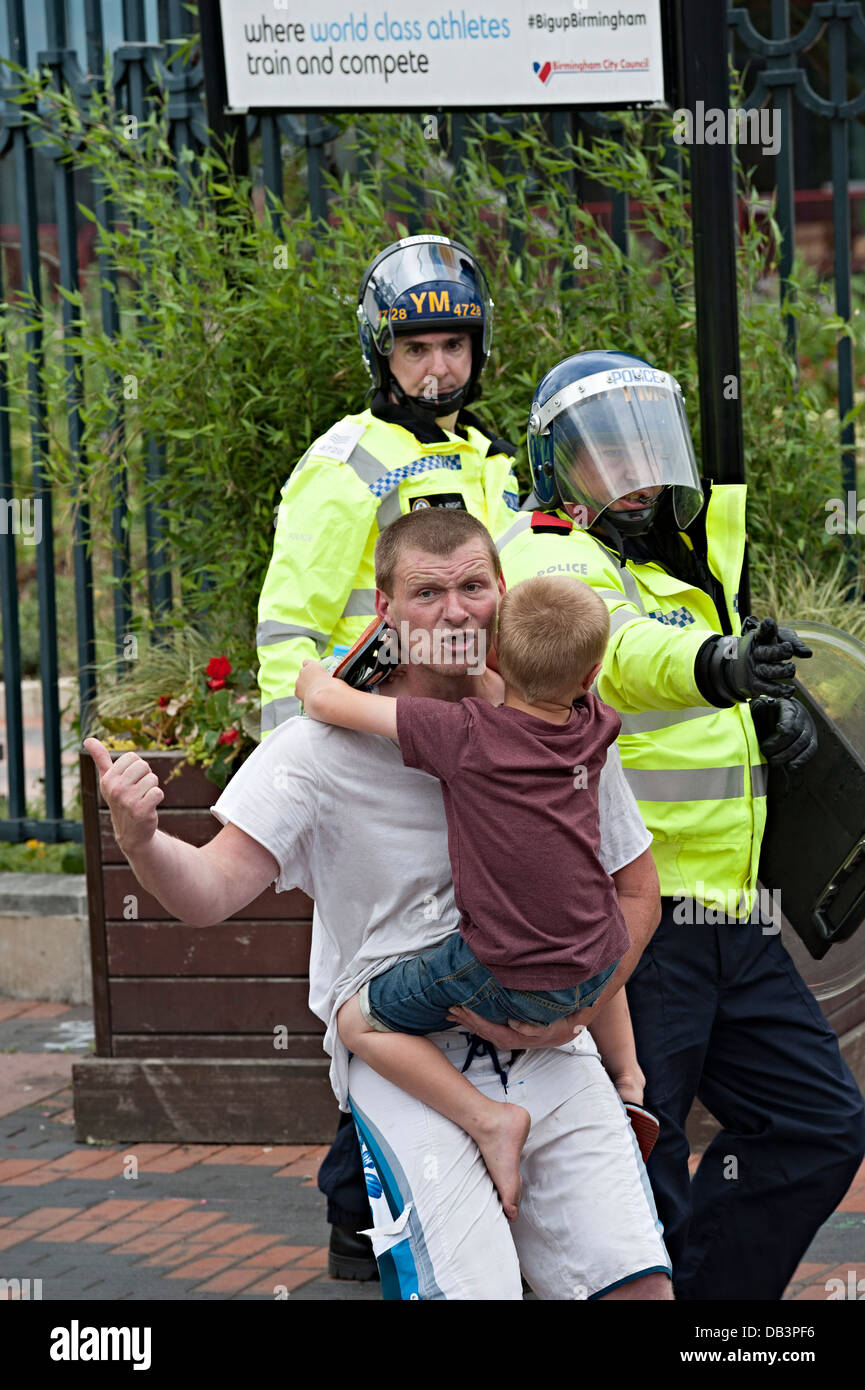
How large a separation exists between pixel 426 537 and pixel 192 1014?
8.66ft

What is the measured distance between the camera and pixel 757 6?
1648cm

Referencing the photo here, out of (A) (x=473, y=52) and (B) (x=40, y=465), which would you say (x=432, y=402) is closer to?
(A) (x=473, y=52)

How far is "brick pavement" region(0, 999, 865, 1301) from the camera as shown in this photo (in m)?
3.96

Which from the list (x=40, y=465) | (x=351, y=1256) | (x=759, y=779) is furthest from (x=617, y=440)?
(x=40, y=465)

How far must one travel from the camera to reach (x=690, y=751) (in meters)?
3.17

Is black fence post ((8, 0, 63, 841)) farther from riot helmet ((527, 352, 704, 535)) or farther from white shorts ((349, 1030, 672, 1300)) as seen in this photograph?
white shorts ((349, 1030, 672, 1300))

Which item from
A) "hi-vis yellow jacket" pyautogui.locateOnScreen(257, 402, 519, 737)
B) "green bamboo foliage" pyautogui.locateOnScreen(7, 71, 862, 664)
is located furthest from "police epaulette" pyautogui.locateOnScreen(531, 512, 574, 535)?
"green bamboo foliage" pyautogui.locateOnScreen(7, 71, 862, 664)

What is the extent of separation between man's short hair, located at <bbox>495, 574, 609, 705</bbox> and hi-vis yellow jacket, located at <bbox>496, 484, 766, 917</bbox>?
497 millimetres

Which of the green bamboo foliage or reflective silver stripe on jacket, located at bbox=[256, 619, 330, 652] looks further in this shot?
the green bamboo foliage

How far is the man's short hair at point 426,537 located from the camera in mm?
2656

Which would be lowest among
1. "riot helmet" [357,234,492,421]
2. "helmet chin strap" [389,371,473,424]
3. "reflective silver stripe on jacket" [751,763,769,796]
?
"reflective silver stripe on jacket" [751,763,769,796]

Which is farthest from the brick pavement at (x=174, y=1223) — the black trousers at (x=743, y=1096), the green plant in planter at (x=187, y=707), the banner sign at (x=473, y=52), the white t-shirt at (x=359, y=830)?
the banner sign at (x=473, y=52)
